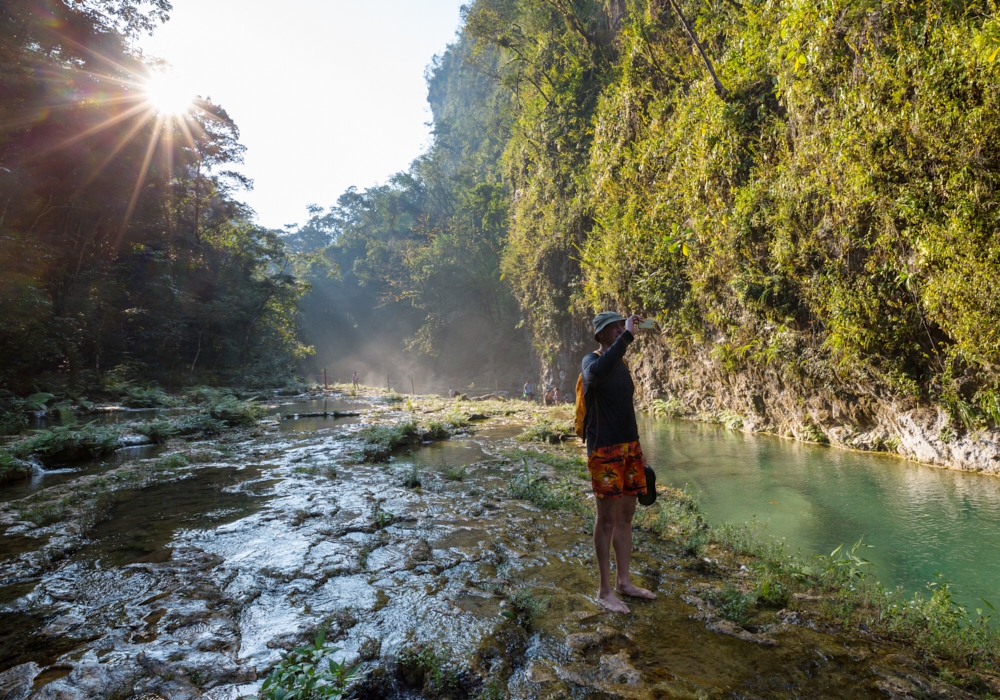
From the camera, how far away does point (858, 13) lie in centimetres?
737

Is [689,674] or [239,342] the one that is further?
[239,342]

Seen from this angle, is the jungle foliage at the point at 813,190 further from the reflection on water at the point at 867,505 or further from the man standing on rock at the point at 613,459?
the man standing on rock at the point at 613,459

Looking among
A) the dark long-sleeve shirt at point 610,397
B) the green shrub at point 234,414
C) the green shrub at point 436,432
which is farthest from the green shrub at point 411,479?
the green shrub at point 234,414

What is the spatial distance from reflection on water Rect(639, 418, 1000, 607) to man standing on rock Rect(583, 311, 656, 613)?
287 cm

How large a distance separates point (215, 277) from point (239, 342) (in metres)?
4.58

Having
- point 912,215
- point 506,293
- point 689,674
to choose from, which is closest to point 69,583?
point 689,674

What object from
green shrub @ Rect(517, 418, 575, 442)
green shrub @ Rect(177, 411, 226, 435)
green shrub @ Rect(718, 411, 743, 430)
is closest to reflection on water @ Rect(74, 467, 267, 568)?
green shrub @ Rect(177, 411, 226, 435)

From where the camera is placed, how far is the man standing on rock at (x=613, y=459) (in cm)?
337

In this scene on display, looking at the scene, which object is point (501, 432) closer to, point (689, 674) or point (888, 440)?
point (888, 440)

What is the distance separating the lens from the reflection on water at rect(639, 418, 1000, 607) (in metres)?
4.65

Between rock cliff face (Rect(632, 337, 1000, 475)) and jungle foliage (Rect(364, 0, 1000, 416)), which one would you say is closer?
jungle foliage (Rect(364, 0, 1000, 416))

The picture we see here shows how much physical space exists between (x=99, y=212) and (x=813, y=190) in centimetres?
2428

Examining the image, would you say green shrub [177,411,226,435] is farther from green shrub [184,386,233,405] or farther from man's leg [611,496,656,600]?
man's leg [611,496,656,600]

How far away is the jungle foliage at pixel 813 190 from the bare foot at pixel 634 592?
19.1 feet
